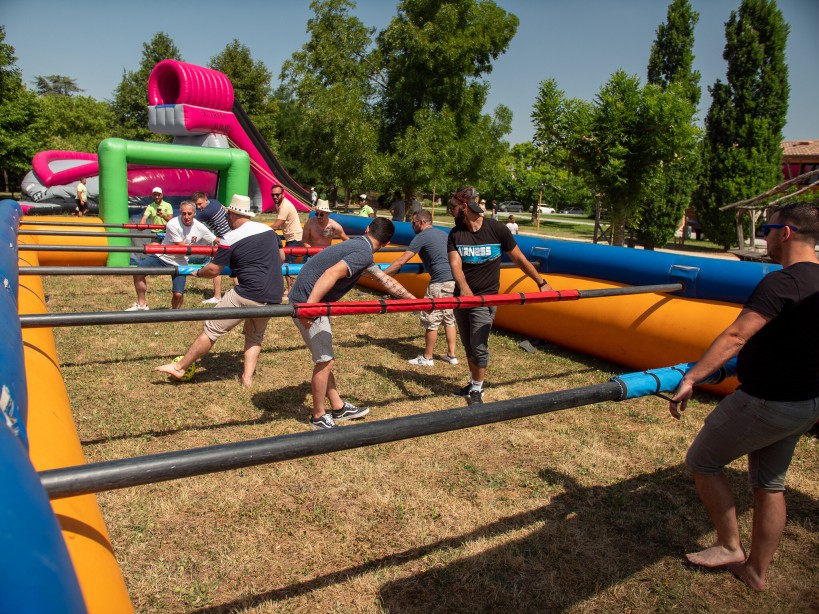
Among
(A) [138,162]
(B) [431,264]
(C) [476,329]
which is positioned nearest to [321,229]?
(B) [431,264]

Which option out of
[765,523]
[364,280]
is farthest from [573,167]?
[765,523]

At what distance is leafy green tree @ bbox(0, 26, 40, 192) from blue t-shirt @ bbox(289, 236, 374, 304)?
32317 millimetres

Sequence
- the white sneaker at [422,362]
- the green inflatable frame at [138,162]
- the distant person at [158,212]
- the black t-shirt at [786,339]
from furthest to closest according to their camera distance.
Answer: the green inflatable frame at [138,162]
the distant person at [158,212]
the white sneaker at [422,362]
the black t-shirt at [786,339]

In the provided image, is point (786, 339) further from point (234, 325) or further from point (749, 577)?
point (234, 325)

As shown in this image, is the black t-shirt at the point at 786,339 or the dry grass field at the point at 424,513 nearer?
the black t-shirt at the point at 786,339

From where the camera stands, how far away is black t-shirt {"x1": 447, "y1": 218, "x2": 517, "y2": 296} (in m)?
5.25

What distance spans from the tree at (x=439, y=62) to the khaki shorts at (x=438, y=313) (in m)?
17.9

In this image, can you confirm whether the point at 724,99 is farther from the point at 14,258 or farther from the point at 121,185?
the point at 14,258

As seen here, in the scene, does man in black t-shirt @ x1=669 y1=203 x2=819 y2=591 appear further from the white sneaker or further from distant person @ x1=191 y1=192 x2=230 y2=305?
distant person @ x1=191 y1=192 x2=230 y2=305

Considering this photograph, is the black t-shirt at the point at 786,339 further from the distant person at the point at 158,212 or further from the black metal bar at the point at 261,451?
the distant person at the point at 158,212

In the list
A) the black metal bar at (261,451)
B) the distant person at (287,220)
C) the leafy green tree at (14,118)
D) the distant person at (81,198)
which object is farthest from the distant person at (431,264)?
the leafy green tree at (14,118)

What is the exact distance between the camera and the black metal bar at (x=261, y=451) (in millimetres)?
1575

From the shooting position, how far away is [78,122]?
44.8 m

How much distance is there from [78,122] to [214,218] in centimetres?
4364
